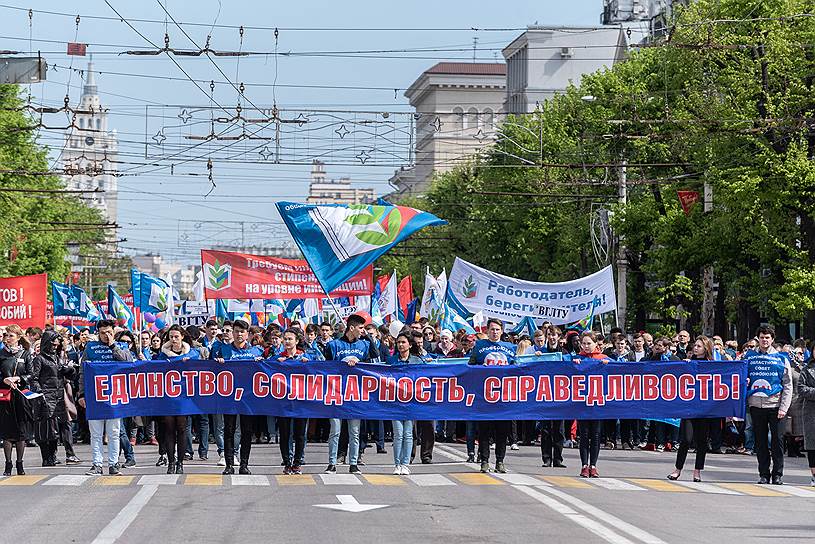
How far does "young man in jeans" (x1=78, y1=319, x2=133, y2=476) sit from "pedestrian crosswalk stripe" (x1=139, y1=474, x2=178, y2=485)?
20.4 inches

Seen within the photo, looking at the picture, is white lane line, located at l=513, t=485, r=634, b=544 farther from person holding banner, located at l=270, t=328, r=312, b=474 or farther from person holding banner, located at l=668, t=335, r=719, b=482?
person holding banner, located at l=270, t=328, r=312, b=474

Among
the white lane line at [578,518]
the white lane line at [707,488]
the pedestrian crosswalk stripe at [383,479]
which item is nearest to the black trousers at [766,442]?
the white lane line at [707,488]

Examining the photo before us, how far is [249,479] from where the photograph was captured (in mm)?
18344

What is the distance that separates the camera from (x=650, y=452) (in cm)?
2486

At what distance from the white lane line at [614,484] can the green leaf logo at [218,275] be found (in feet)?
67.3

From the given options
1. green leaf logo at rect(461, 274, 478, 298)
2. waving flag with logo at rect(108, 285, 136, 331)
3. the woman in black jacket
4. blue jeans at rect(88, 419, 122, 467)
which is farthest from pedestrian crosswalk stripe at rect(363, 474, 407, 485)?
waving flag with logo at rect(108, 285, 136, 331)

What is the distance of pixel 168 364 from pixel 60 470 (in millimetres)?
1952

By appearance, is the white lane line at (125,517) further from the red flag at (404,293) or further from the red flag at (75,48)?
the red flag at (404,293)

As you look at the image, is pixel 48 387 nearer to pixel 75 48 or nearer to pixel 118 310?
pixel 75 48

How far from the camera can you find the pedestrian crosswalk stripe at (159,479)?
1761 cm

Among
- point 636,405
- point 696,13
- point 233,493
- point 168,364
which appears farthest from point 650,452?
point 696,13

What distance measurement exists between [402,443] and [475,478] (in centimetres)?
141

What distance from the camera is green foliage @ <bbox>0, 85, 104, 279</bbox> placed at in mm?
58938

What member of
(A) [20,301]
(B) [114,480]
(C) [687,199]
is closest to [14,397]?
(B) [114,480]
